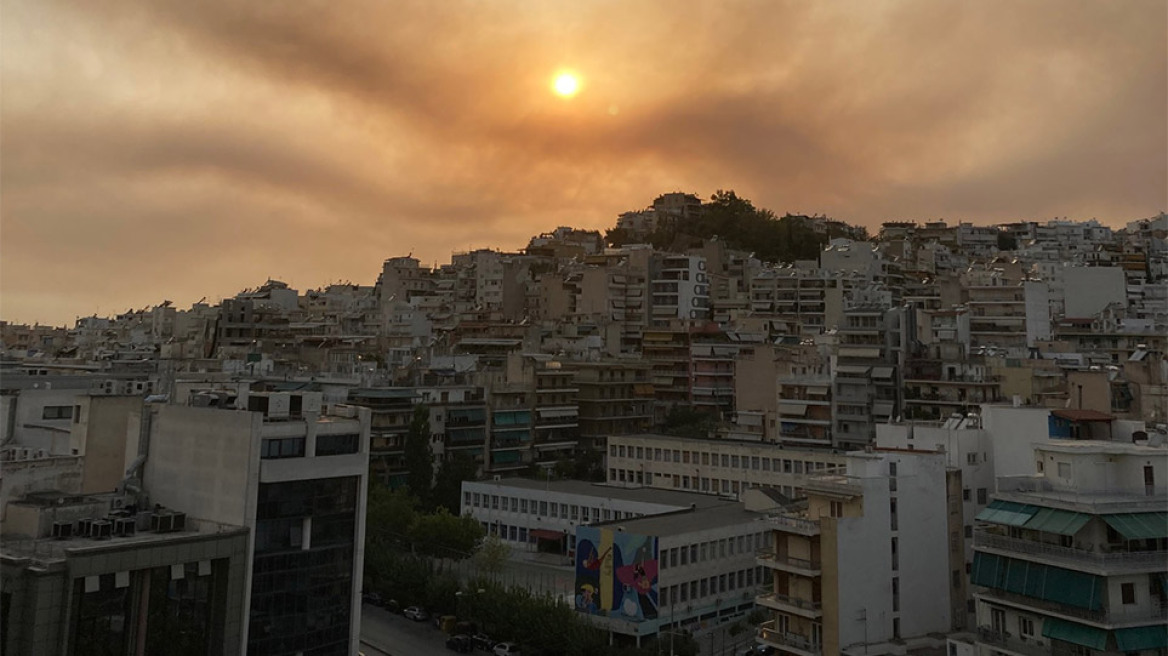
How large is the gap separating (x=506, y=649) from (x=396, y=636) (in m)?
5.18

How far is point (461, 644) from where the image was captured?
3678 centimetres

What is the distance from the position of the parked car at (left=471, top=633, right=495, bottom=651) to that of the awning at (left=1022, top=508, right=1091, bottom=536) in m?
21.0

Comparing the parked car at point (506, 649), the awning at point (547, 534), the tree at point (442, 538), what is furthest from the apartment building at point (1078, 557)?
the awning at point (547, 534)

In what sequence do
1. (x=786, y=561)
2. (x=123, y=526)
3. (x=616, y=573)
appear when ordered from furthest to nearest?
(x=616, y=573) < (x=786, y=561) < (x=123, y=526)

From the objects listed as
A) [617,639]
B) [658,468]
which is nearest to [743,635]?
[617,639]

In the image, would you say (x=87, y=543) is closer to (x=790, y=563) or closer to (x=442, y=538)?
(x=790, y=563)

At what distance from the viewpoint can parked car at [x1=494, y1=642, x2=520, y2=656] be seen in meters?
35.9

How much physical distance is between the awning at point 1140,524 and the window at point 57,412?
37384 millimetres

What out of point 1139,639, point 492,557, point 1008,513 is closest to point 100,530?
point 492,557

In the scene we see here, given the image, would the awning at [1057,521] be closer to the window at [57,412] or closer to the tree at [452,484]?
the tree at [452,484]

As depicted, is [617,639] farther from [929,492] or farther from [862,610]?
[929,492]

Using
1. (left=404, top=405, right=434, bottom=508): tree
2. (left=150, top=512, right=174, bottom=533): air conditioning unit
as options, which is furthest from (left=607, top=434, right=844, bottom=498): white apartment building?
(left=150, top=512, right=174, bottom=533): air conditioning unit

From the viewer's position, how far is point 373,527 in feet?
149

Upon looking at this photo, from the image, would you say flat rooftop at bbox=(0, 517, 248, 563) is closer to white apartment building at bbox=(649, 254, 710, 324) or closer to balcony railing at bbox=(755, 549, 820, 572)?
balcony railing at bbox=(755, 549, 820, 572)
